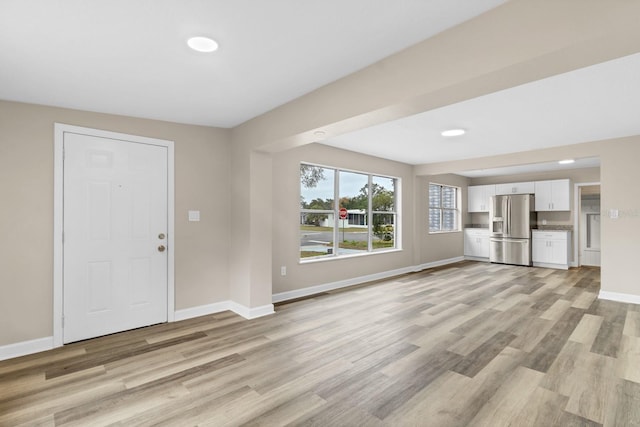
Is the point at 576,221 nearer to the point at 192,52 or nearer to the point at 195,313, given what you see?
the point at 195,313

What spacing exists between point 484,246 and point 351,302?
570cm

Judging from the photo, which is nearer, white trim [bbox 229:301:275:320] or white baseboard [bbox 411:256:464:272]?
white trim [bbox 229:301:275:320]

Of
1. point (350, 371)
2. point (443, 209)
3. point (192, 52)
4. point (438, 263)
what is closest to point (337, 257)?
point (350, 371)

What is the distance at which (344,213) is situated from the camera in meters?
5.57

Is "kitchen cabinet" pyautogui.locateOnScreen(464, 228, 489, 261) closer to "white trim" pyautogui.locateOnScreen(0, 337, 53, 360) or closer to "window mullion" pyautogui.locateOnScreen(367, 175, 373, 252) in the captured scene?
"window mullion" pyautogui.locateOnScreen(367, 175, 373, 252)

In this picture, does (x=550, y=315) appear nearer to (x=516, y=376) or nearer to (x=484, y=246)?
(x=516, y=376)

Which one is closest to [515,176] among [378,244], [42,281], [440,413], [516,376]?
[378,244]

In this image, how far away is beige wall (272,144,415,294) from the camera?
4.64m

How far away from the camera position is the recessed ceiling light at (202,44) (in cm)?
205

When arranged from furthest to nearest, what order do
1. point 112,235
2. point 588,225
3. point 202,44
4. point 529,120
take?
point 588,225, point 529,120, point 112,235, point 202,44

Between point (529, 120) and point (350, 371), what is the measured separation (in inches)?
140

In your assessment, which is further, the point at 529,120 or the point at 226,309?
the point at 226,309

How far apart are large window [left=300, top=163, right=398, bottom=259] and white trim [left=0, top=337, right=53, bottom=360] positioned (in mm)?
3137

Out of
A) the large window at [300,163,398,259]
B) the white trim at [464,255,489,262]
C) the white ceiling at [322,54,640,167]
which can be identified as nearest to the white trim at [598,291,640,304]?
the white ceiling at [322,54,640,167]
